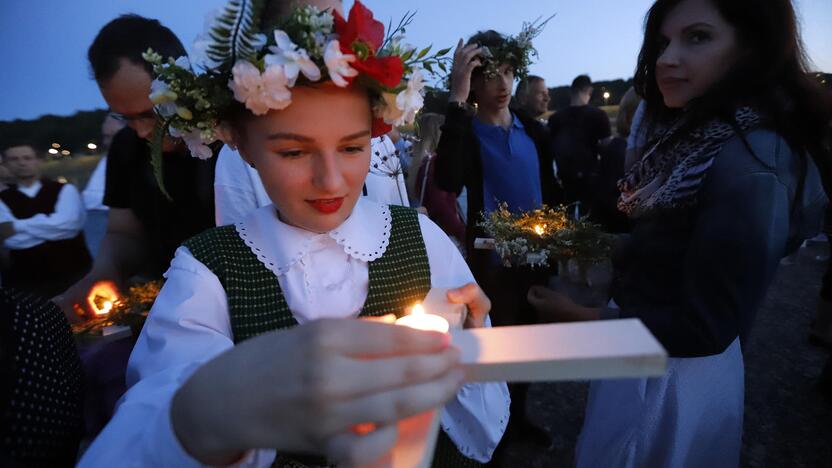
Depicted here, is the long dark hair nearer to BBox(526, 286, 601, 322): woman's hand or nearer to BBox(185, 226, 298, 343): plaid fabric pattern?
BBox(526, 286, 601, 322): woman's hand

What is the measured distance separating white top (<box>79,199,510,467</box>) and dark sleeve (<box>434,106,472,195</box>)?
1.50 m

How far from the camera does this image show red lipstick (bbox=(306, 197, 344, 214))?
1109mm

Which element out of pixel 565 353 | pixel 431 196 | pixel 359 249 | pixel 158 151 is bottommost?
pixel 431 196

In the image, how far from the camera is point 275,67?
3.10ft

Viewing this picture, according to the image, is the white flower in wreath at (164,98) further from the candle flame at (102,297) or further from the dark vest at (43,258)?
the dark vest at (43,258)

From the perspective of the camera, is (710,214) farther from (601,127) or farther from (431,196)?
(601,127)

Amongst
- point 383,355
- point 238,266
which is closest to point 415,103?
point 238,266

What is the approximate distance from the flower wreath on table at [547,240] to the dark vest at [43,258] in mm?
3747

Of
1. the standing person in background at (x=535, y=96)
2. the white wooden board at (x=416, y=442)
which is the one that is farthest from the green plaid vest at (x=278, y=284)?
the standing person in background at (x=535, y=96)

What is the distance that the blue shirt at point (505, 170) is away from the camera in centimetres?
297

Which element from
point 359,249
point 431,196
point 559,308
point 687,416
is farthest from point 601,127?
point 359,249

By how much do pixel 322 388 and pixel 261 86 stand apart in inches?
28.4

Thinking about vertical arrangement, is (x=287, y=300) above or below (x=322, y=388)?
below

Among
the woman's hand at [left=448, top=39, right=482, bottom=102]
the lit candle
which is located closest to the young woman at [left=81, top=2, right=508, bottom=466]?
the lit candle
